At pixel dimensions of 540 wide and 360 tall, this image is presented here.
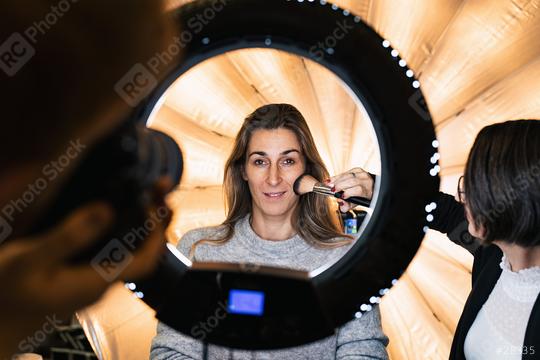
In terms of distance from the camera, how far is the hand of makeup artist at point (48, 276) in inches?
13.6

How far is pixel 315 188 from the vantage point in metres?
0.77

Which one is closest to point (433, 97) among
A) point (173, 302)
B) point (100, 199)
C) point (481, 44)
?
point (481, 44)

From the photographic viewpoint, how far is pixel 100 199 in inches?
14.0

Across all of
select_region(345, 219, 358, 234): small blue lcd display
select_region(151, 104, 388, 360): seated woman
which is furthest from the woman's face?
select_region(345, 219, 358, 234): small blue lcd display

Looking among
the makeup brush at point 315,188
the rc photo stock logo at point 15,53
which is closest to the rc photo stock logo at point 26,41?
the rc photo stock logo at point 15,53

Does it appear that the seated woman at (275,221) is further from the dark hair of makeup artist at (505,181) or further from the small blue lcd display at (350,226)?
the dark hair of makeup artist at (505,181)

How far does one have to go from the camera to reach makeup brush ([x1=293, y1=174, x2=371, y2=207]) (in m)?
0.72

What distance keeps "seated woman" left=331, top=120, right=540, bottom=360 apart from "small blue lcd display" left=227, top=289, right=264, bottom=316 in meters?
0.24

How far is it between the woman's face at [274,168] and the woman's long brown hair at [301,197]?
0.01 meters

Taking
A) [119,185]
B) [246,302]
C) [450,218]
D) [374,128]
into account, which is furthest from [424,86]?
[119,185]

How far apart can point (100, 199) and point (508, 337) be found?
767mm

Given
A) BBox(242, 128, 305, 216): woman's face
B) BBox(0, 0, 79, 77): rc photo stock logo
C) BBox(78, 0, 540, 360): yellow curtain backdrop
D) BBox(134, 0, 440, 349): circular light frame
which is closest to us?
BBox(0, 0, 79, 77): rc photo stock logo

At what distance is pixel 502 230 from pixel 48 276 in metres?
0.68

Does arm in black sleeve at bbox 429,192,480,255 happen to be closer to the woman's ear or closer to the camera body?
the woman's ear
